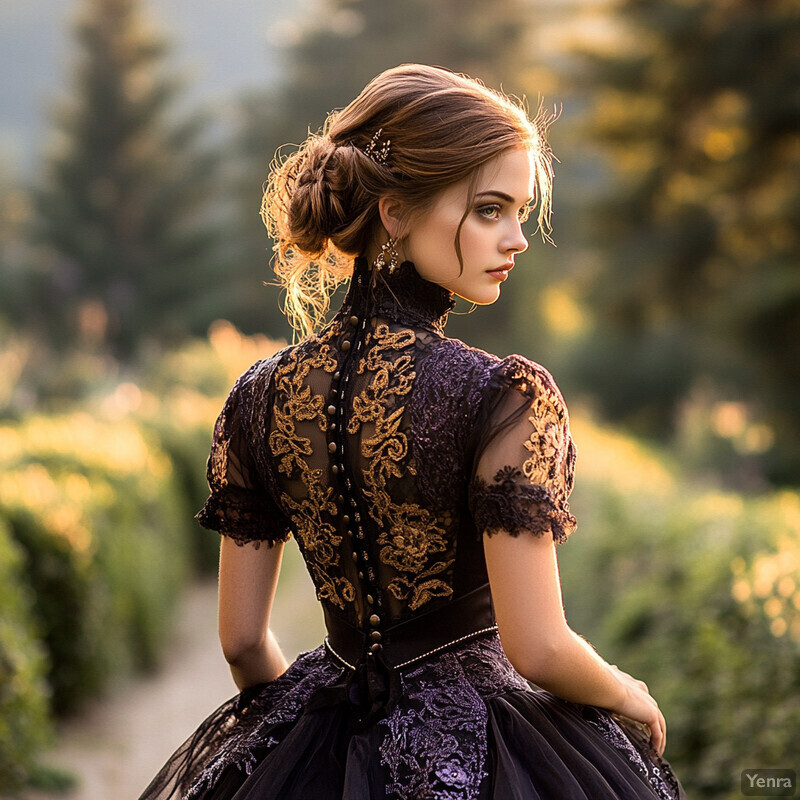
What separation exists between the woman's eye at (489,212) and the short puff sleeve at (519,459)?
0.27 m

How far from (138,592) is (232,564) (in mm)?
4273

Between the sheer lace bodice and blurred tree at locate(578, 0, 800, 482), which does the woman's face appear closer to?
the sheer lace bodice

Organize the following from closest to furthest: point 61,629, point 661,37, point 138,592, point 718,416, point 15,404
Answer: point 61,629 → point 138,592 → point 15,404 → point 661,37 → point 718,416

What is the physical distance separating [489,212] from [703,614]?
3030 mm

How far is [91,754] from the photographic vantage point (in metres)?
4.96

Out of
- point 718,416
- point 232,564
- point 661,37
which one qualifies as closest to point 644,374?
point 718,416

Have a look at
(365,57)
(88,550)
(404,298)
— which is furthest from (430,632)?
(365,57)

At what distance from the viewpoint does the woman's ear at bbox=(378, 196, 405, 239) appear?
1693 mm

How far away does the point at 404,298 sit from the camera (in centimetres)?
175

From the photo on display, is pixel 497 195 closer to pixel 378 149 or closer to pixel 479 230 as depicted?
pixel 479 230

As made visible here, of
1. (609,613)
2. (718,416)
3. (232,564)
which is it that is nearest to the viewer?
(232,564)

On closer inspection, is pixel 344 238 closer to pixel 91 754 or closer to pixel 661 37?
pixel 91 754

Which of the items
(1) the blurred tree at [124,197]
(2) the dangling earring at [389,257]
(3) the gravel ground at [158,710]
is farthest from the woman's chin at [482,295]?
(1) the blurred tree at [124,197]
